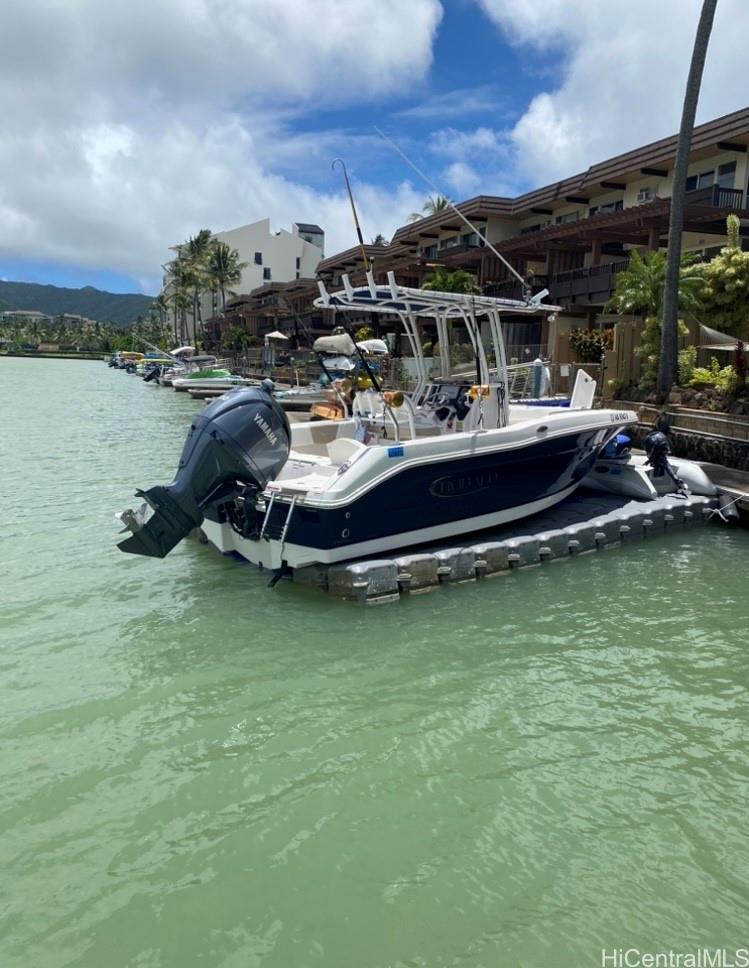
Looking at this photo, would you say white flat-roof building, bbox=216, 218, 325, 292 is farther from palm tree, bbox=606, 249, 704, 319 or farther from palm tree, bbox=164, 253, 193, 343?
palm tree, bbox=606, 249, 704, 319

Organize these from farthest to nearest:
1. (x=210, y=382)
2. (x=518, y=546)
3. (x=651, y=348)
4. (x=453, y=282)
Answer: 1. (x=210, y=382)
2. (x=453, y=282)
3. (x=651, y=348)
4. (x=518, y=546)

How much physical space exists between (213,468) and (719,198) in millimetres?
21555

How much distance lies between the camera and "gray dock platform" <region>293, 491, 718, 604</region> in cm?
741

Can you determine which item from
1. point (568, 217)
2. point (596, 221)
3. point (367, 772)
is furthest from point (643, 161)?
point (367, 772)

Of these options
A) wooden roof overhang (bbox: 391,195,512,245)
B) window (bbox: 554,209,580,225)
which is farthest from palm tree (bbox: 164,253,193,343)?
window (bbox: 554,209,580,225)

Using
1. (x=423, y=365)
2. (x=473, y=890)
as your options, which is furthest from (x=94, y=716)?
(x=423, y=365)

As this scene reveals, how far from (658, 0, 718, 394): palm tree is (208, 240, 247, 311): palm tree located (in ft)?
197

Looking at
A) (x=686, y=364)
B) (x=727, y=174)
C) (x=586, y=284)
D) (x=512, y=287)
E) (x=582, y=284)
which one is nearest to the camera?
(x=686, y=364)

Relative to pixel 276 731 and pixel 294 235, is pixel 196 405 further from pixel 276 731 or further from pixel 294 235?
pixel 294 235

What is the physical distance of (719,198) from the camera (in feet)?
73.1

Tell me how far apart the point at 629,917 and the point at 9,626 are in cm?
583

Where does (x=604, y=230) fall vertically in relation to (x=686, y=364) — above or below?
above

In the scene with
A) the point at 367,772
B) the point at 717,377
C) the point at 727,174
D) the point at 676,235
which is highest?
the point at 727,174

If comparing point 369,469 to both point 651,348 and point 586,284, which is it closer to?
point 651,348
